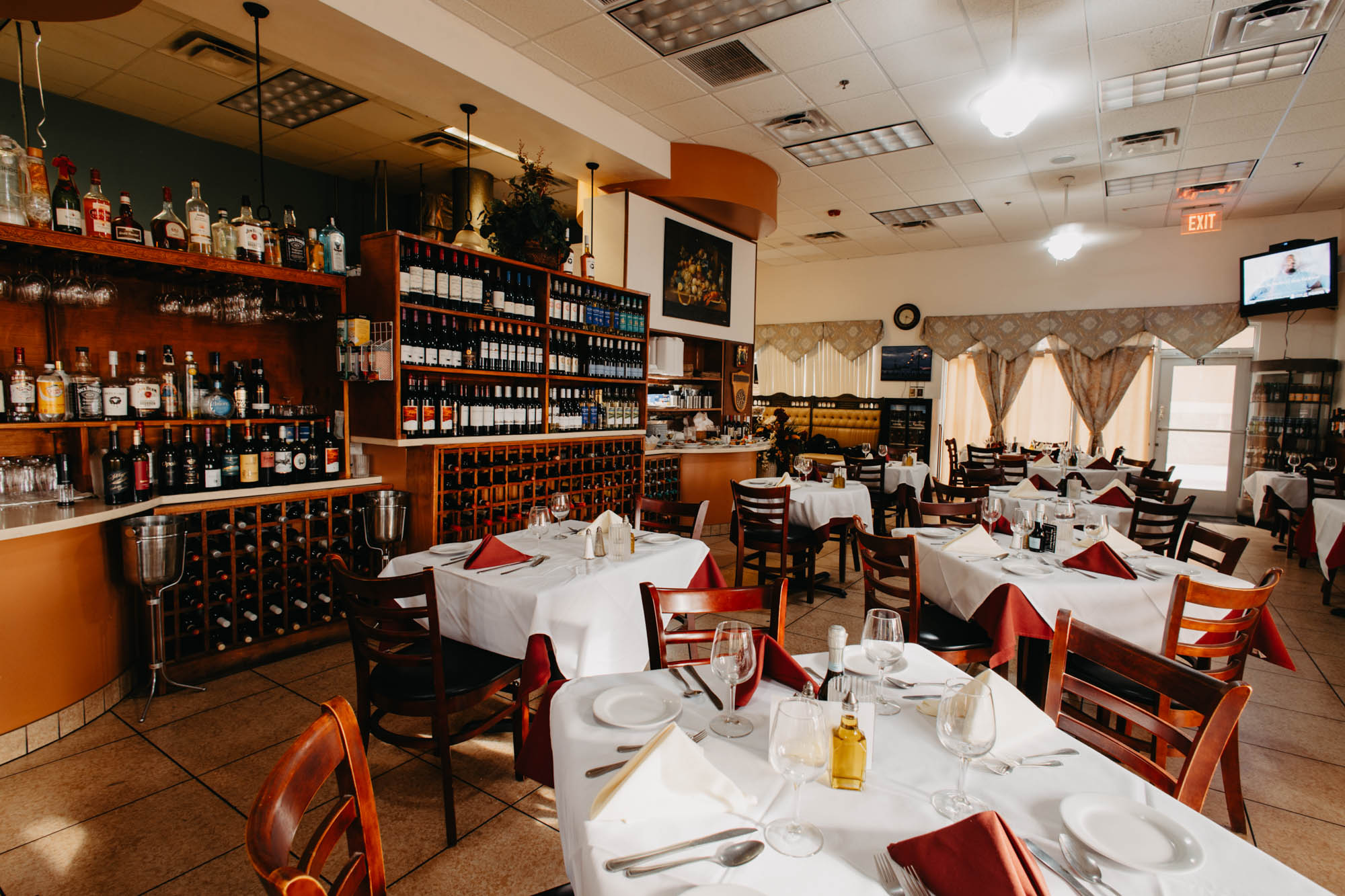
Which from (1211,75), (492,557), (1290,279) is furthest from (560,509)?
(1290,279)

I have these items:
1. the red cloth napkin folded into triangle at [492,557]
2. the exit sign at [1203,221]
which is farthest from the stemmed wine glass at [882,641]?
the exit sign at [1203,221]

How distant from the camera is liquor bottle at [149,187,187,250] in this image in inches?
137

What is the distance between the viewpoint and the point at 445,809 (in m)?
2.27

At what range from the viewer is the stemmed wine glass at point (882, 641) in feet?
5.30

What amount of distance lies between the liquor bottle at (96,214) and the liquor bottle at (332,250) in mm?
1040

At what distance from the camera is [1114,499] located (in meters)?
4.85

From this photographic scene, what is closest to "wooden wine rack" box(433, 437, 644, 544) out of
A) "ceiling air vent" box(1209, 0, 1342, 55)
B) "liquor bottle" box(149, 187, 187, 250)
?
"liquor bottle" box(149, 187, 187, 250)

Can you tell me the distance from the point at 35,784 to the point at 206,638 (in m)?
0.97

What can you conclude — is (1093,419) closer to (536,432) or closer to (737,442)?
(737,442)

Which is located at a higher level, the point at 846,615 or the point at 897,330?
the point at 897,330

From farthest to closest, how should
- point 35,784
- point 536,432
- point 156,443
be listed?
point 536,432 → point 156,443 → point 35,784

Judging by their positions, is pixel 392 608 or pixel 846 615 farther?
pixel 846 615

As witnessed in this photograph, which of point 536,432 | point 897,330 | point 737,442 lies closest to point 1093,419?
point 897,330

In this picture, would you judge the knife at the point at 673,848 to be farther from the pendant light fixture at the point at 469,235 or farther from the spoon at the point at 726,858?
the pendant light fixture at the point at 469,235
